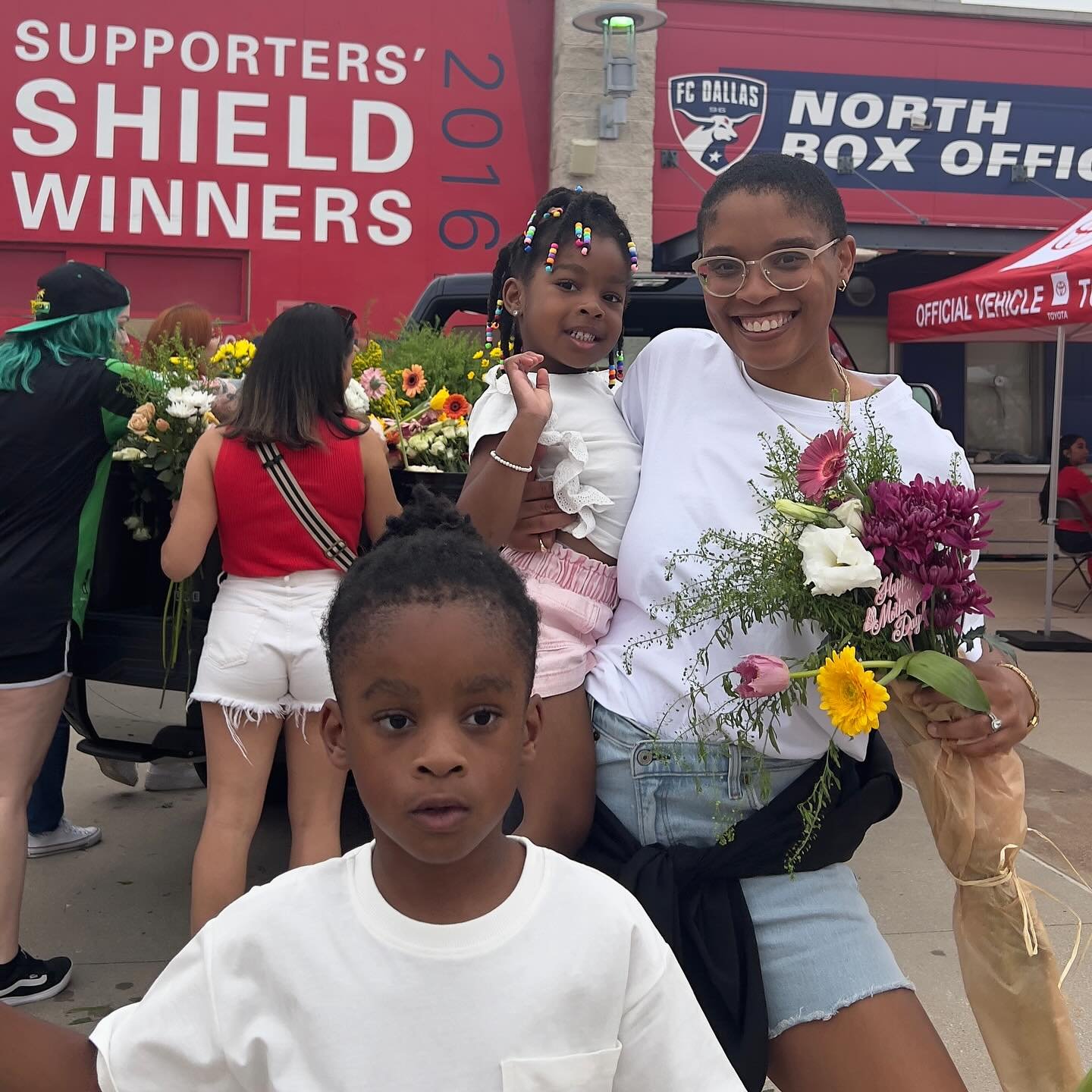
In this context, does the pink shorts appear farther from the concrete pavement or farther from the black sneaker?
the black sneaker

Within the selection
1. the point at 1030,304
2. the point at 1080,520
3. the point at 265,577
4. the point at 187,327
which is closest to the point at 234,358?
the point at 265,577

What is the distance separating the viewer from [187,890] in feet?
14.8

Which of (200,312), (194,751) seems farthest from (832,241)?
(200,312)

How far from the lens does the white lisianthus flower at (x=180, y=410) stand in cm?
357

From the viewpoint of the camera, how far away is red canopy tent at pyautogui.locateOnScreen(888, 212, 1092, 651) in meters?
7.73

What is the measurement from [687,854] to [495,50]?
11.4 meters

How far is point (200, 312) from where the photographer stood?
16.4 feet

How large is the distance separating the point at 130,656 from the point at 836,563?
2.63m

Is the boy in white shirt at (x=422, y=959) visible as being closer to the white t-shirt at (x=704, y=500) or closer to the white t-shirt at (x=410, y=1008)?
the white t-shirt at (x=410, y=1008)

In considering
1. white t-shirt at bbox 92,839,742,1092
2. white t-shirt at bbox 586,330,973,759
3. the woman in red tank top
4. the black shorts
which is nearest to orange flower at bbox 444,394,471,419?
the woman in red tank top

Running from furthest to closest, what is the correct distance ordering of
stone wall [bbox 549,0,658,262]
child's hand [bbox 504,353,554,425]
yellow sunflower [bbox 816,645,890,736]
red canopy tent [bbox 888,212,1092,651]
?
1. stone wall [bbox 549,0,658,262]
2. red canopy tent [bbox 888,212,1092,651]
3. child's hand [bbox 504,353,554,425]
4. yellow sunflower [bbox 816,645,890,736]

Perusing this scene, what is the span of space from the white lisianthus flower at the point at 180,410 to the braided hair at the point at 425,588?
2142 millimetres

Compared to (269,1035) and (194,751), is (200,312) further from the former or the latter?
(269,1035)

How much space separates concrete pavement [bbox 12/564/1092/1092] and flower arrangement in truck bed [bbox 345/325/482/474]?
1.79 metres
